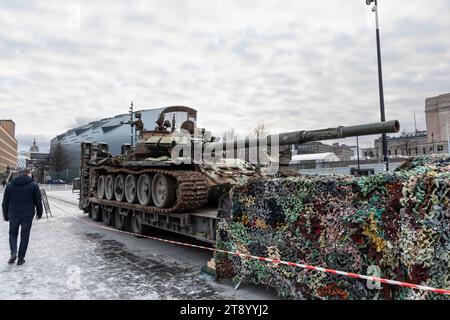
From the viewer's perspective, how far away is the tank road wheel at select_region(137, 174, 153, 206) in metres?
9.09

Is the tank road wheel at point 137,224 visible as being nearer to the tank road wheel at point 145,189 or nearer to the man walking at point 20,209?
the tank road wheel at point 145,189

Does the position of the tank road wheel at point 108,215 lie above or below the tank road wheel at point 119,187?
below

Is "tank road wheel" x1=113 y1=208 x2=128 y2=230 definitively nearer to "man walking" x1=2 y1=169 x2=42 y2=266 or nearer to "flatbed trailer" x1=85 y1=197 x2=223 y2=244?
"flatbed trailer" x1=85 y1=197 x2=223 y2=244

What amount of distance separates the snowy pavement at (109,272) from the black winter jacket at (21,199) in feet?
3.26

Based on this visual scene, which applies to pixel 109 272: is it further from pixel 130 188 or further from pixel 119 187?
pixel 119 187

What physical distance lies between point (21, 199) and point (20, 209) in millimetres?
190

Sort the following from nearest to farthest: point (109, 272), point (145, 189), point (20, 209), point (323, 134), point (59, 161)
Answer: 1. point (323, 134)
2. point (109, 272)
3. point (20, 209)
4. point (145, 189)
5. point (59, 161)

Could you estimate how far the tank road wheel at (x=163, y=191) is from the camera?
8227 millimetres

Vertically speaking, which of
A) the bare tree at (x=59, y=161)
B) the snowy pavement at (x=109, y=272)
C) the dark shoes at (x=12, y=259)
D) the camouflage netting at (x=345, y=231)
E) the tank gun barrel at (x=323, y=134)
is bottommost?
the snowy pavement at (x=109, y=272)

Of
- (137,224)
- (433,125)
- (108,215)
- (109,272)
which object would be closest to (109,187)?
(108,215)

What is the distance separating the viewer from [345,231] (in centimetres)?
417

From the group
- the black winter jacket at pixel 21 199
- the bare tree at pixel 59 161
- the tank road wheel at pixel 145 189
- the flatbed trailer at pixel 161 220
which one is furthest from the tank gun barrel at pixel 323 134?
the bare tree at pixel 59 161
